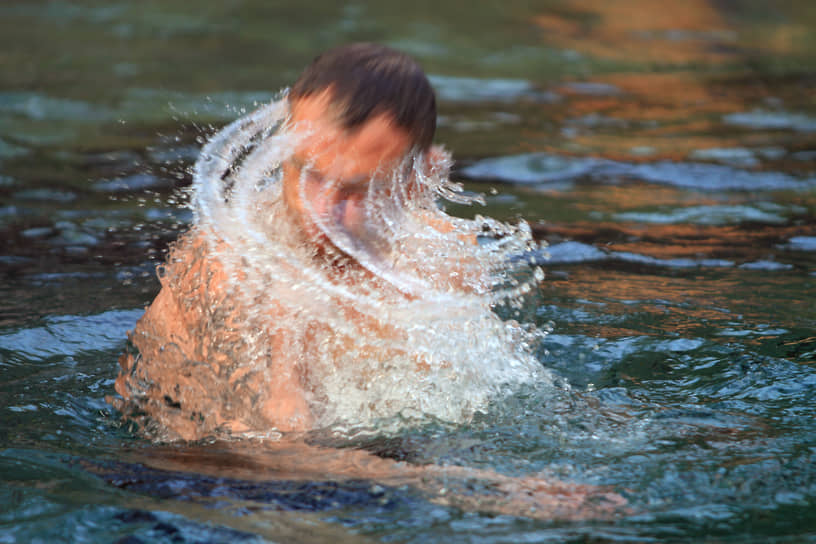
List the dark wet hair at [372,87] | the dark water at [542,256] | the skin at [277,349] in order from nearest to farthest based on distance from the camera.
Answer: the dark water at [542,256] → the skin at [277,349] → the dark wet hair at [372,87]

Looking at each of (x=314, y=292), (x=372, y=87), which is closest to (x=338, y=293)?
(x=314, y=292)

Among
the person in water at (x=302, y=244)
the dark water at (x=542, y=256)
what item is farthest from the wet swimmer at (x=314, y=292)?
the dark water at (x=542, y=256)

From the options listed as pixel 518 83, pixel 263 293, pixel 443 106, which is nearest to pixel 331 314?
pixel 263 293

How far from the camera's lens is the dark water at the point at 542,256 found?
2.24 metres

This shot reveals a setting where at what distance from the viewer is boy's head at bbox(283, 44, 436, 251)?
106 inches

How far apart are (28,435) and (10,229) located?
2.54m

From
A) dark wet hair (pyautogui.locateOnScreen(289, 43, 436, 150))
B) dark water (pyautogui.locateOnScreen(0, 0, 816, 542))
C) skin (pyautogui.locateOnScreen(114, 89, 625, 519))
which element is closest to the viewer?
dark water (pyautogui.locateOnScreen(0, 0, 816, 542))

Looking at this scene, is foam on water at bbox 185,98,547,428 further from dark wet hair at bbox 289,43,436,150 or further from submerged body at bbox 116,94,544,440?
dark wet hair at bbox 289,43,436,150

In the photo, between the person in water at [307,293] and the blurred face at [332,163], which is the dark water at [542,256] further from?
the blurred face at [332,163]

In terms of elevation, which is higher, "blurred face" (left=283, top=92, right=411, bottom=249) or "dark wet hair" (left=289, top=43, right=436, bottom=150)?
"dark wet hair" (left=289, top=43, right=436, bottom=150)

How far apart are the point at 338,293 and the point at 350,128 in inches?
19.7

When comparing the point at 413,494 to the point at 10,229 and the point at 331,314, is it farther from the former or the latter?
the point at 10,229

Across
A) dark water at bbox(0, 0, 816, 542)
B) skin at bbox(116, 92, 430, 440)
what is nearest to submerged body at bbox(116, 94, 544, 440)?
skin at bbox(116, 92, 430, 440)

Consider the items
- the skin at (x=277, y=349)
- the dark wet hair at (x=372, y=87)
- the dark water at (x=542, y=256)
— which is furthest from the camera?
the dark wet hair at (x=372, y=87)
